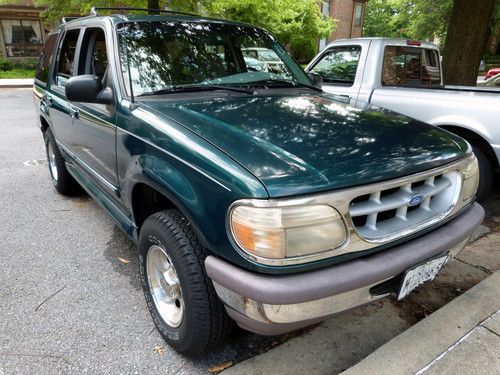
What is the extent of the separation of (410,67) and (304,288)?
4.53 m

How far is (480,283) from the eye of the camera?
2.78m

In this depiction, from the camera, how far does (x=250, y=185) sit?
1642 millimetres

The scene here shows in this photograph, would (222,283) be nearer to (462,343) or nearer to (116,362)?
(116,362)

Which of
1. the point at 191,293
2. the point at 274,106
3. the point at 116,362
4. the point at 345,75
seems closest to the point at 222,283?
the point at 191,293

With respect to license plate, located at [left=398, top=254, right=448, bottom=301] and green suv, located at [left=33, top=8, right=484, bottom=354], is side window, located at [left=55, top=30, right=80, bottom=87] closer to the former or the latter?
green suv, located at [left=33, top=8, right=484, bottom=354]

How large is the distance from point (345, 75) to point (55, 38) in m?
3.44

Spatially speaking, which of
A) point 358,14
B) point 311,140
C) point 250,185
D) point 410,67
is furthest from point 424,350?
point 358,14

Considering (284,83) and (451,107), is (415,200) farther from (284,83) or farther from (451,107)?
(451,107)

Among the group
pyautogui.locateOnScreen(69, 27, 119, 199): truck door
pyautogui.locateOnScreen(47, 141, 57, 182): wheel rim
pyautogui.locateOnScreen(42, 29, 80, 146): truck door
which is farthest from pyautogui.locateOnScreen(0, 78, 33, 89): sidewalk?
pyautogui.locateOnScreen(69, 27, 119, 199): truck door

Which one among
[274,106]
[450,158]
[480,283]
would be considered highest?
[274,106]

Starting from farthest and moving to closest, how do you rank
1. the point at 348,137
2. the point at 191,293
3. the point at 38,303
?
the point at 38,303
the point at 348,137
the point at 191,293

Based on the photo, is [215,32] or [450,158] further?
[215,32]

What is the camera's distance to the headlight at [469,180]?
2.27 meters

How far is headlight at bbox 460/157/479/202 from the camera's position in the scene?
2.27 m
